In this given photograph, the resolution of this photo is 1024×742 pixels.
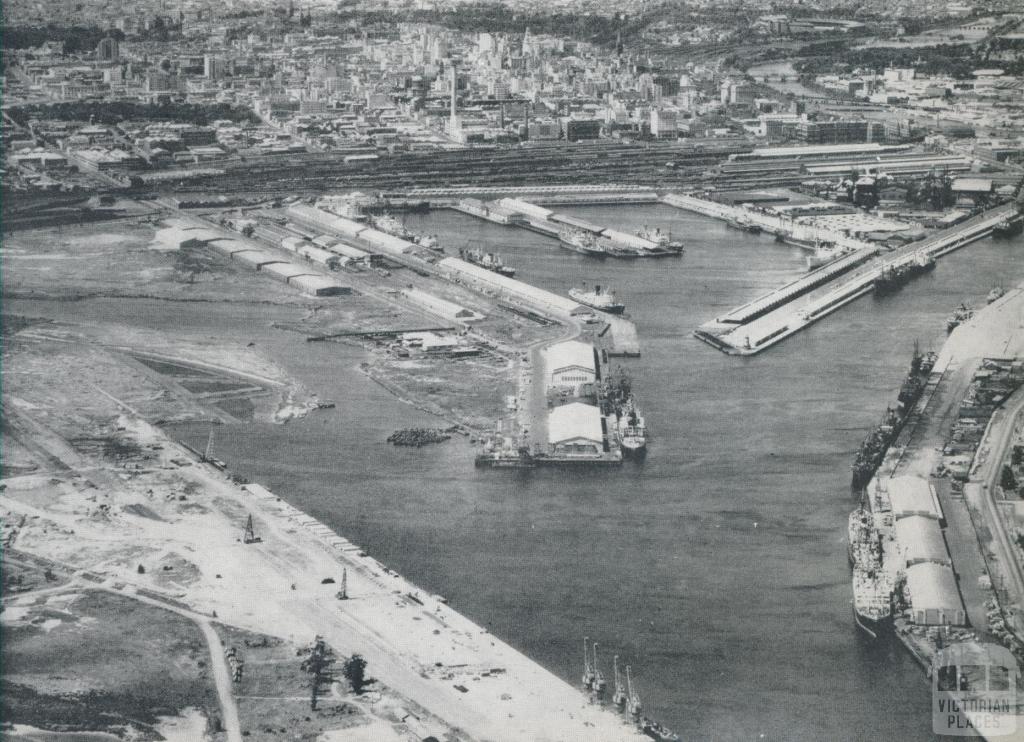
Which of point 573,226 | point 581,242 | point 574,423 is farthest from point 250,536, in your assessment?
point 573,226

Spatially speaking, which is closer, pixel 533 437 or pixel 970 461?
pixel 970 461

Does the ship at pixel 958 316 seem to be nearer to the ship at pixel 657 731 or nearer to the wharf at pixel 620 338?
the wharf at pixel 620 338

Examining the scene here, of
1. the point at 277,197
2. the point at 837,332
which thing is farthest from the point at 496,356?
the point at 277,197

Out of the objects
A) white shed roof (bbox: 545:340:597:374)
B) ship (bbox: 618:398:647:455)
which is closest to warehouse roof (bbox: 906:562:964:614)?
ship (bbox: 618:398:647:455)

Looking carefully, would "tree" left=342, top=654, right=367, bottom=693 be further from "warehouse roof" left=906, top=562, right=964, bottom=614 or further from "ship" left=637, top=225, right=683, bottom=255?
"ship" left=637, top=225, right=683, bottom=255

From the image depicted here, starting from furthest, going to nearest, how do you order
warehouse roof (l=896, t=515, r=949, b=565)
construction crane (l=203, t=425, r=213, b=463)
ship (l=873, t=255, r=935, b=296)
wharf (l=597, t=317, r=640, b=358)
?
ship (l=873, t=255, r=935, b=296) < wharf (l=597, t=317, r=640, b=358) < construction crane (l=203, t=425, r=213, b=463) < warehouse roof (l=896, t=515, r=949, b=565)

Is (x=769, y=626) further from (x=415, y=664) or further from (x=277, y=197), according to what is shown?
(x=277, y=197)

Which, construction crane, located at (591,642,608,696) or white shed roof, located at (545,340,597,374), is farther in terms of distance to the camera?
white shed roof, located at (545,340,597,374)
